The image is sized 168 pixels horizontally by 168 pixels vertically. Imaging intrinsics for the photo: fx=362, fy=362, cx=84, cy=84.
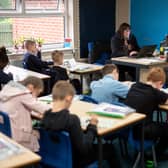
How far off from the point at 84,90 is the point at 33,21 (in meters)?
1.65

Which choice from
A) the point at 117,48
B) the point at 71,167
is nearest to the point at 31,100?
the point at 71,167

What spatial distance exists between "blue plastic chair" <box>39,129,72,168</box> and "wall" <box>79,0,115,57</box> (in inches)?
180

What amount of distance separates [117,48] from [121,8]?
1.43 metres

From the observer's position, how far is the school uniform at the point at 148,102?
3.42m

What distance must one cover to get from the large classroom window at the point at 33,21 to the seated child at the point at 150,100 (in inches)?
140

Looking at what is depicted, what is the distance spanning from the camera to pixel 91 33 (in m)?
7.36

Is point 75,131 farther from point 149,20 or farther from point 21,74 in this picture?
point 149,20

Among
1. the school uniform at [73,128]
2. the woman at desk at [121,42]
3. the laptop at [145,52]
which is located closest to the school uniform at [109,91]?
the school uniform at [73,128]

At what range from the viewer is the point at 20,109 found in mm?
2943

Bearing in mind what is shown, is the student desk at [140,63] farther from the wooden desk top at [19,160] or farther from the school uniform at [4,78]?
the wooden desk top at [19,160]

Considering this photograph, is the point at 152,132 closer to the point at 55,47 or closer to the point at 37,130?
the point at 37,130

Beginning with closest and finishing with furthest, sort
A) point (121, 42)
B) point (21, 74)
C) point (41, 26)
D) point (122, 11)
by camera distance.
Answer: point (21, 74) < point (121, 42) < point (41, 26) < point (122, 11)

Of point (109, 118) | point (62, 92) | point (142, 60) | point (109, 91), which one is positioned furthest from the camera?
point (142, 60)

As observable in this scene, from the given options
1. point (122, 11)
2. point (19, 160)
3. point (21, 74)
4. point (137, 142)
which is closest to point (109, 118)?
point (137, 142)
